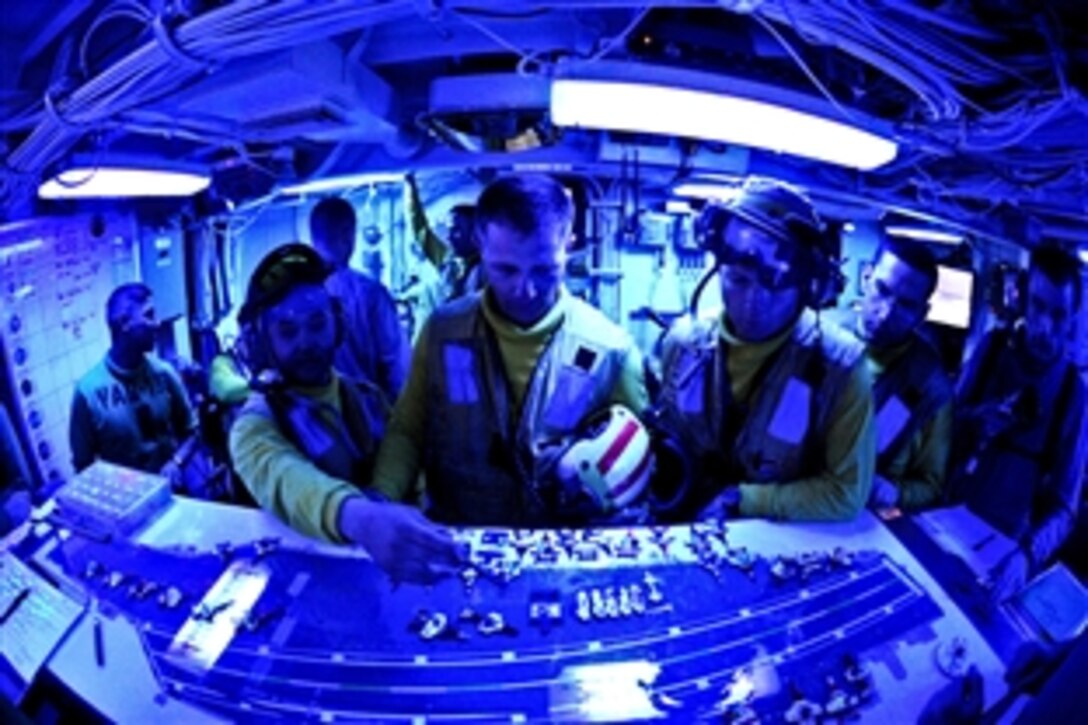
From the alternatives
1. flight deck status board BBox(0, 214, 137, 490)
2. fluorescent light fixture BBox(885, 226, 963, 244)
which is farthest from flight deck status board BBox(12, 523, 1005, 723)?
fluorescent light fixture BBox(885, 226, 963, 244)

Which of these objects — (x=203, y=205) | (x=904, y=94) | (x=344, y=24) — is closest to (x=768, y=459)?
(x=904, y=94)

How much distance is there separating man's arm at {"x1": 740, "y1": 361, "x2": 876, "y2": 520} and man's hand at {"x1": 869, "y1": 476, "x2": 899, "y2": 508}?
0.15 m

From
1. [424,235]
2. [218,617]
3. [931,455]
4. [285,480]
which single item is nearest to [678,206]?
[424,235]

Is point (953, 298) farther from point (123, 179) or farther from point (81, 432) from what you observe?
point (81, 432)

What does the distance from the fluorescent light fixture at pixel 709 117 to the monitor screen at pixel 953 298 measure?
11.2ft

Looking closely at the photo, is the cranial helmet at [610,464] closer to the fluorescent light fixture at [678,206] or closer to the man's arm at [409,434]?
the man's arm at [409,434]

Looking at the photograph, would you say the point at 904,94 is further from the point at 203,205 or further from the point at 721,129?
the point at 203,205

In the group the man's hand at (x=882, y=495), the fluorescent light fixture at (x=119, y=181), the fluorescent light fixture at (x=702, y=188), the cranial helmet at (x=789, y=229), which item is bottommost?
the man's hand at (x=882, y=495)

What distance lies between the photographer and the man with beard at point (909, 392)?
8.17 feet

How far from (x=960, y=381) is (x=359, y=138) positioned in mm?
3242

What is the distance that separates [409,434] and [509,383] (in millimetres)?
401

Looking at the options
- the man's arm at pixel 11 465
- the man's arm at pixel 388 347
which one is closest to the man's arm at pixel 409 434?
the man's arm at pixel 388 347

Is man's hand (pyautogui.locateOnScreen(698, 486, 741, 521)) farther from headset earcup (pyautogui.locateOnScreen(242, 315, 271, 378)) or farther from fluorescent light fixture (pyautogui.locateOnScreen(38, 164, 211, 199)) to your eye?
fluorescent light fixture (pyautogui.locateOnScreen(38, 164, 211, 199))

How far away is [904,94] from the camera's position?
2008 millimetres
